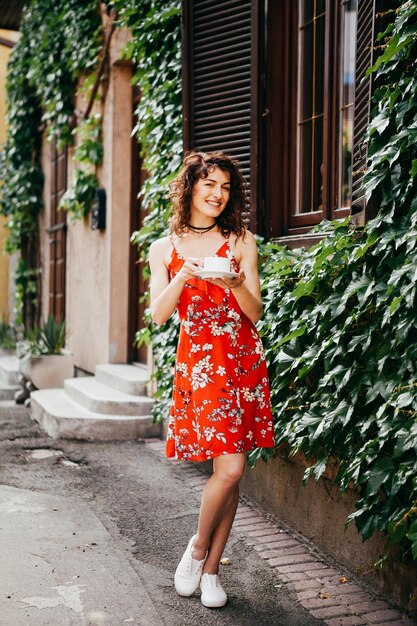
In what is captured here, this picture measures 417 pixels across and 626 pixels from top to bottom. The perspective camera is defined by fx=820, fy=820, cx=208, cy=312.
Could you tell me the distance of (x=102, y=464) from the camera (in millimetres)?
5988

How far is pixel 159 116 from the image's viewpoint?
6.40 m

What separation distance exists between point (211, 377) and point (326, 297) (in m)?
0.81

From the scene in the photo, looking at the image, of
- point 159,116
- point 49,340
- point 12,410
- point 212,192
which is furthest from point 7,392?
point 212,192

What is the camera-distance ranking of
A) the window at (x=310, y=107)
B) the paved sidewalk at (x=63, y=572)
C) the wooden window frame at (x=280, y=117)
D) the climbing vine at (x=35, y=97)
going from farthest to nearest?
the climbing vine at (x=35, y=97) < the wooden window frame at (x=280, y=117) < the window at (x=310, y=107) < the paved sidewalk at (x=63, y=572)

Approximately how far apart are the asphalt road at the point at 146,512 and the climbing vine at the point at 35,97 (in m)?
4.25

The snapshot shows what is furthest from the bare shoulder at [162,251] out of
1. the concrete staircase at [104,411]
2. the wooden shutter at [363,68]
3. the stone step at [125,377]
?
the concrete staircase at [104,411]

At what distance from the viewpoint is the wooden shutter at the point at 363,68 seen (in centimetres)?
348

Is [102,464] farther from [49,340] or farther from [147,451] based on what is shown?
[49,340]

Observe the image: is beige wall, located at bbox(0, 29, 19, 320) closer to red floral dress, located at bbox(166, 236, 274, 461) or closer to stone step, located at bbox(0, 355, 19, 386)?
stone step, located at bbox(0, 355, 19, 386)

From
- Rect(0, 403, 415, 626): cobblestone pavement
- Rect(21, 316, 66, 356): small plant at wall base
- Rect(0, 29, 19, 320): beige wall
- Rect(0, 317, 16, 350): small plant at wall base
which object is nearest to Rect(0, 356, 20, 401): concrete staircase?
Rect(21, 316, 66, 356): small plant at wall base

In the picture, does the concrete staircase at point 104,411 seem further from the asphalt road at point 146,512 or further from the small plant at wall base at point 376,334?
the small plant at wall base at point 376,334

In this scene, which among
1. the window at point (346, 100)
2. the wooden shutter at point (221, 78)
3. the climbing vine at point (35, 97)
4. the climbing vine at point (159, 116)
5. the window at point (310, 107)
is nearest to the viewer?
the window at point (346, 100)

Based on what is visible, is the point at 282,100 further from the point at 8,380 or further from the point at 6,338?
the point at 6,338


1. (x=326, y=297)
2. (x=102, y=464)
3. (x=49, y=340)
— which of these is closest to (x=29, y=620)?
(x=326, y=297)
